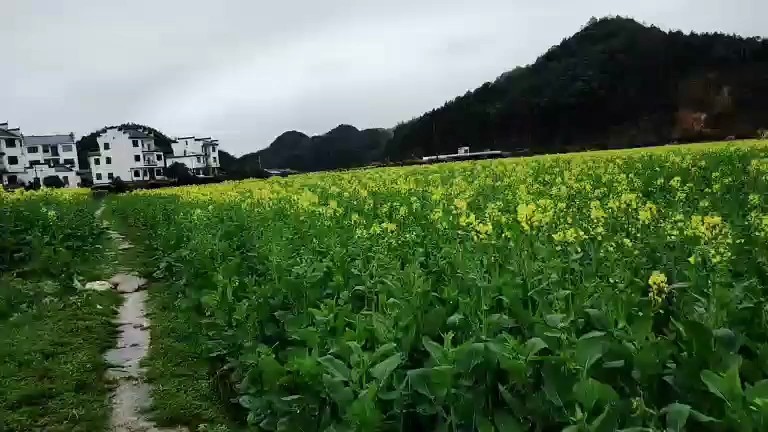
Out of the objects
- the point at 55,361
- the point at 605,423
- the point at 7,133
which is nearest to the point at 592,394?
the point at 605,423

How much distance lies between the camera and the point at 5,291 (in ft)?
30.2

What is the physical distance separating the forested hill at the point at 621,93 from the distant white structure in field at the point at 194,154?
4581 cm

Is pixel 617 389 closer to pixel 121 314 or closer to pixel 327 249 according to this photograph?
pixel 327 249

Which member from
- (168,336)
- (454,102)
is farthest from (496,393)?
(454,102)

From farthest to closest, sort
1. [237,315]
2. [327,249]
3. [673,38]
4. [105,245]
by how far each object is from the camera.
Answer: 1. [673,38]
2. [105,245]
3. [327,249]
4. [237,315]

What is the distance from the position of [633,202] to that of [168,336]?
5634 millimetres

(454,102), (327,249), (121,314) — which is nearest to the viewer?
(327,249)

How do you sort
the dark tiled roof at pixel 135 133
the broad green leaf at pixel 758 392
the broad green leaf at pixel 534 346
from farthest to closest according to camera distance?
the dark tiled roof at pixel 135 133, the broad green leaf at pixel 534 346, the broad green leaf at pixel 758 392

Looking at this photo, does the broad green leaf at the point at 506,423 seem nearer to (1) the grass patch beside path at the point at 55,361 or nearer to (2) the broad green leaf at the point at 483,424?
(2) the broad green leaf at the point at 483,424

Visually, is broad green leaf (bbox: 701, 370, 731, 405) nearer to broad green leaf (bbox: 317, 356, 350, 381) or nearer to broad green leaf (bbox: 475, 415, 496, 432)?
broad green leaf (bbox: 475, 415, 496, 432)

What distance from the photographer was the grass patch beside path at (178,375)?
524 centimetres

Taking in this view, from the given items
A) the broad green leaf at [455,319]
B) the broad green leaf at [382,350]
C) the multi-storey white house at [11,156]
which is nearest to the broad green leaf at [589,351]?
the broad green leaf at [455,319]

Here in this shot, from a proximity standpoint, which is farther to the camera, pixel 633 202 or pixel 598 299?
pixel 633 202

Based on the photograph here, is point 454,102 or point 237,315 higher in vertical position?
point 454,102
